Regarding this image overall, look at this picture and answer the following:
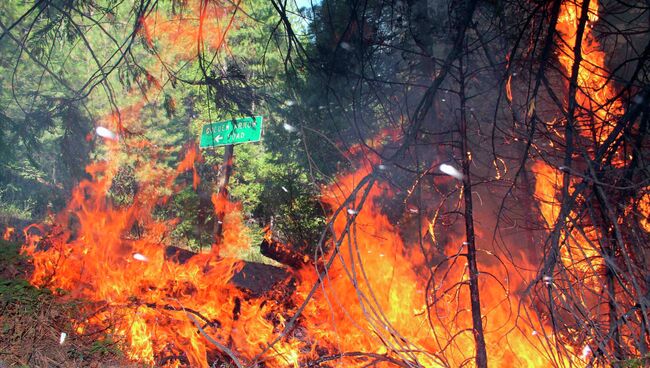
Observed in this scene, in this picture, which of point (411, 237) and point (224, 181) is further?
point (224, 181)

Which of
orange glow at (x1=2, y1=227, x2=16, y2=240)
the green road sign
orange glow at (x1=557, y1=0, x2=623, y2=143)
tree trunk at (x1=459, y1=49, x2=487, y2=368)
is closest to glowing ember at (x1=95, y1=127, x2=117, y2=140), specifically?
orange glow at (x1=2, y1=227, x2=16, y2=240)

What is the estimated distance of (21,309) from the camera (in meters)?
4.98

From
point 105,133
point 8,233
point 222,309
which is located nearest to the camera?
point 222,309

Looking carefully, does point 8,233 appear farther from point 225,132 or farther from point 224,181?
point 225,132

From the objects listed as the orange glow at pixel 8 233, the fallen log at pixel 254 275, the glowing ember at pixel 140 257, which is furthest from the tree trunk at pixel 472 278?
the orange glow at pixel 8 233

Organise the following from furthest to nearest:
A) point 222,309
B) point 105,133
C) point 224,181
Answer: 1. point 105,133
2. point 224,181
3. point 222,309

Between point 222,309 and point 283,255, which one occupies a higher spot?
point 283,255

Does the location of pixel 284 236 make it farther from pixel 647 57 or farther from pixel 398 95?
pixel 647 57

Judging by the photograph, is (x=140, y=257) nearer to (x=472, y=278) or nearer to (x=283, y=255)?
(x=283, y=255)

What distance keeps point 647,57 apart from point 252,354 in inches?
195

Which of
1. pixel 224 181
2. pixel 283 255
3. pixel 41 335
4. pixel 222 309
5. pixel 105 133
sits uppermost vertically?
pixel 105 133

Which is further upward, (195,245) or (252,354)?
(195,245)

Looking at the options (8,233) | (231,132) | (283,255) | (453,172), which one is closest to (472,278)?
(453,172)

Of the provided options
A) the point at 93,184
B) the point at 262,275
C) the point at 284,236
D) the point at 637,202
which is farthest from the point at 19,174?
the point at 637,202
